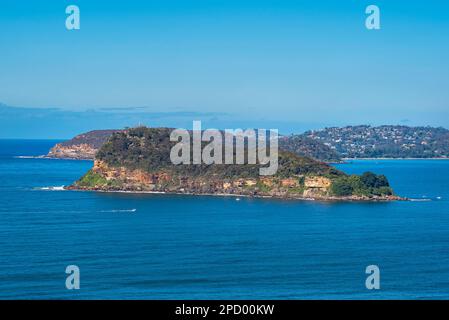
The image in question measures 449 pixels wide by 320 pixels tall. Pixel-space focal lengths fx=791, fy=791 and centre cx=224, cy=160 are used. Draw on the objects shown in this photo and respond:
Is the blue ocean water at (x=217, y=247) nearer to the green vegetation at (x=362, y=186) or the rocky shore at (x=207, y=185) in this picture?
the green vegetation at (x=362, y=186)

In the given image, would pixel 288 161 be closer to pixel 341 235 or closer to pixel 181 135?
pixel 181 135

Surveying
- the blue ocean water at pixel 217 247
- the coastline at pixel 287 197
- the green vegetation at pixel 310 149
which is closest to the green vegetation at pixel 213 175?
the coastline at pixel 287 197

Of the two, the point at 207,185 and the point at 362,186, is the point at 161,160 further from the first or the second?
the point at 362,186

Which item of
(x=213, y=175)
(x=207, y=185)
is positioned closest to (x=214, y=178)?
(x=213, y=175)

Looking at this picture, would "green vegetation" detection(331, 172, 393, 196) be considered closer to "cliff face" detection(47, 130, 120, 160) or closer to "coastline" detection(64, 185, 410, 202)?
"coastline" detection(64, 185, 410, 202)

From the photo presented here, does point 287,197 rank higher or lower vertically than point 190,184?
lower
